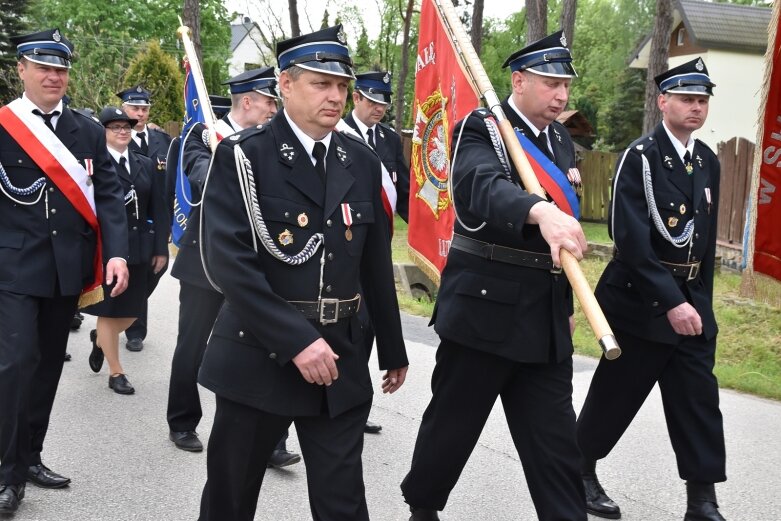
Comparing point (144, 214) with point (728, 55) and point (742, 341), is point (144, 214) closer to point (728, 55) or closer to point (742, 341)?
point (742, 341)

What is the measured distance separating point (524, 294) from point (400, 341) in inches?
22.8

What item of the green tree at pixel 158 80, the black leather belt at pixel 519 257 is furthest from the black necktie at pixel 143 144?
the green tree at pixel 158 80

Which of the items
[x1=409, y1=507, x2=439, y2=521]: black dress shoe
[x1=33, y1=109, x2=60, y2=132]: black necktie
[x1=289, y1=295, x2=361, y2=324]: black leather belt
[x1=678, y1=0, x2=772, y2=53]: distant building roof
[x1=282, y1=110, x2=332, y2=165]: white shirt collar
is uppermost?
[x1=678, y1=0, x2=772, y2=53]: distant building roof

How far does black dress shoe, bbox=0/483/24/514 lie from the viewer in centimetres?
445

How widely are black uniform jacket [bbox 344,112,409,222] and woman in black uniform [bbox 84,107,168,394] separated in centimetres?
197

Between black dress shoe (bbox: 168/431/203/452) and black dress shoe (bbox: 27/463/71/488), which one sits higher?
black dress shoe (bbox: 27/463/71/488)

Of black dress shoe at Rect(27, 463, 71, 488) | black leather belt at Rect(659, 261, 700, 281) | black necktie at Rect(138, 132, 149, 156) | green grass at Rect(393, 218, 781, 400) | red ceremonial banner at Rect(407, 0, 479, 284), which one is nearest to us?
black leather belt at Rect(659, 261, 700, 281)

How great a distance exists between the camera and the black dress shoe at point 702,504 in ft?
14.5

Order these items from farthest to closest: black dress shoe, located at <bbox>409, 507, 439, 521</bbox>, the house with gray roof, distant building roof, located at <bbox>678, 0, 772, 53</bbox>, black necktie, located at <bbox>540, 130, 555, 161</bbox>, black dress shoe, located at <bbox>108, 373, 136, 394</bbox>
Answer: distant building roof, located at <bbox>678, 0, 772, 53</bbox> → the house with gray roof → black dress shoe, located at <bbox>108, 373, 136, 394</bbox> → black dress shoe, located at <bbox>409, 507, 439, 521</bbox> → black necktie, located at <bbox>540, 130, 555, 161</bbox>

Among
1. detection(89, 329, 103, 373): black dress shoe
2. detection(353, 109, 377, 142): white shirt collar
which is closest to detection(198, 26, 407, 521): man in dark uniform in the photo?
detection(353, 109, 377, 142): white shirt collar

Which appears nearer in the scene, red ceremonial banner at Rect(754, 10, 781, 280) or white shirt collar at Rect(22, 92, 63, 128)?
red ceremonial banner at Rect(754, 10, 781, 280)

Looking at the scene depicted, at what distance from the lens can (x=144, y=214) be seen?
7.73 metres

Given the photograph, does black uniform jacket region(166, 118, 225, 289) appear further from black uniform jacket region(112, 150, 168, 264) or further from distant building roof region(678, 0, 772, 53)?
distant building roof region(678, 0, 772, 53)

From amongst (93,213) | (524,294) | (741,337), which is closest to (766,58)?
(524,294)
